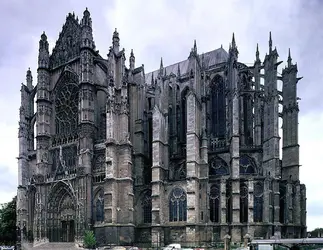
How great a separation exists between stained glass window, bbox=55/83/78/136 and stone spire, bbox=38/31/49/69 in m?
3.76

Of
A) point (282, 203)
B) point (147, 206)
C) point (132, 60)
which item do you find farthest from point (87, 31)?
point (282, 203)

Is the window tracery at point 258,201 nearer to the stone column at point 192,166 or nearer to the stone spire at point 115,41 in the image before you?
the stone column at point 192,166

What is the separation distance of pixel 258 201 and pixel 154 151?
40.0ft

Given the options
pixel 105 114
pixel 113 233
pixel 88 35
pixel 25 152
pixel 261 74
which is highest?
pixel 88 35

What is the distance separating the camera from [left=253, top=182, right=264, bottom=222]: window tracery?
42125 mm

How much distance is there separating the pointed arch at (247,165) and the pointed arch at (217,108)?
532cm

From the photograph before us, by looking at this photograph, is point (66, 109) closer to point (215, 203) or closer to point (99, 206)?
point (99, 206)

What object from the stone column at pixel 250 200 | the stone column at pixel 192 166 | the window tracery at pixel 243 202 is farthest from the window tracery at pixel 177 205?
the stone column at pixel 250 200

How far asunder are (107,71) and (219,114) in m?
14.9

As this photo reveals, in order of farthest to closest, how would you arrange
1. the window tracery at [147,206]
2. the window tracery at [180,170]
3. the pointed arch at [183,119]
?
the pointed arch at [183,119] < the window tracery at [180,170] < the window tracery at [147,206]

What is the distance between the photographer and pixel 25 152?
5509cm

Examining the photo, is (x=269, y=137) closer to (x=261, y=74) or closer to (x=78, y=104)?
(x=261, y=74)

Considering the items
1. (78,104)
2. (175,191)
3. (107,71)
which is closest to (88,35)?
(107,71)

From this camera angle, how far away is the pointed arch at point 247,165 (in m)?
45.9
